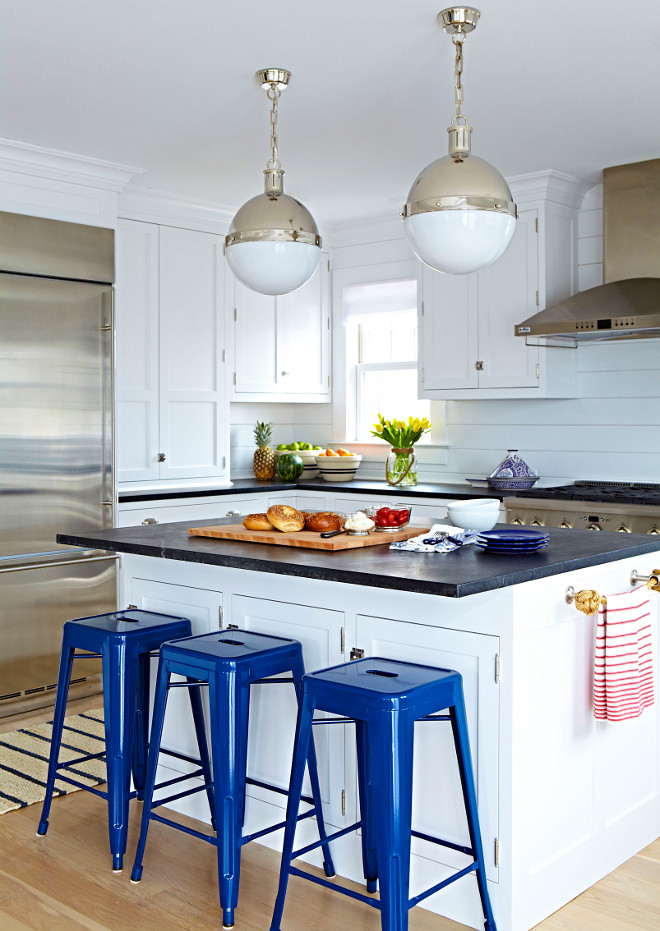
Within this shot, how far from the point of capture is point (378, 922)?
246cm

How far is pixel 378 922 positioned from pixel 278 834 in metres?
0.51

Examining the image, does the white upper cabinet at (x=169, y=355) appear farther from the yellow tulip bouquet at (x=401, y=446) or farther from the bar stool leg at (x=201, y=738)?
the bar stool leg at (x=201, y=738)

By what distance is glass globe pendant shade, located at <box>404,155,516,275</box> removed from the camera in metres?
2.44

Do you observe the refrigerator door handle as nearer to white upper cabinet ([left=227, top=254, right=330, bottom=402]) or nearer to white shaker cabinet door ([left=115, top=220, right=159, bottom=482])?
white shaker cabinet door ([left=115, top=220, right=159, bottom=482])

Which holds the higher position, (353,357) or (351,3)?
(351,3)

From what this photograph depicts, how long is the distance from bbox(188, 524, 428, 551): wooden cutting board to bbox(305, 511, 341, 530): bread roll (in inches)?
1.0

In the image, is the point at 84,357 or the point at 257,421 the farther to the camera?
the point at 257,421

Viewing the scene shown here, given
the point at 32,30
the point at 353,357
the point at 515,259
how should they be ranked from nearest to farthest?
1. the point at 32,30
2. the point at 515,259
3. the point at 353,357

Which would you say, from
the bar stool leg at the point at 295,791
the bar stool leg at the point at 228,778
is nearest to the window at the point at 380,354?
the bar stool leg at the point at 228,778

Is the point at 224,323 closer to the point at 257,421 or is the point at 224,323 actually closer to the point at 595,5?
the point at 257,421

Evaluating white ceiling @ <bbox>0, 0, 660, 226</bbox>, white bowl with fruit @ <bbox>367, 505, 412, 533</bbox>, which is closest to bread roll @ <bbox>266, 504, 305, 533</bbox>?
white bowl with fruit @ <bbox>367, 505, 412, 533</bbox>

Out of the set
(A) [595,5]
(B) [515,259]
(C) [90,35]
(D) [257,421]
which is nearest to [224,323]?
(D) [257,421]

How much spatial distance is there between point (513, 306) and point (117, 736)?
301 centimetres

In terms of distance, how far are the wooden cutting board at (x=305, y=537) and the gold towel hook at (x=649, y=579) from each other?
665 mm
